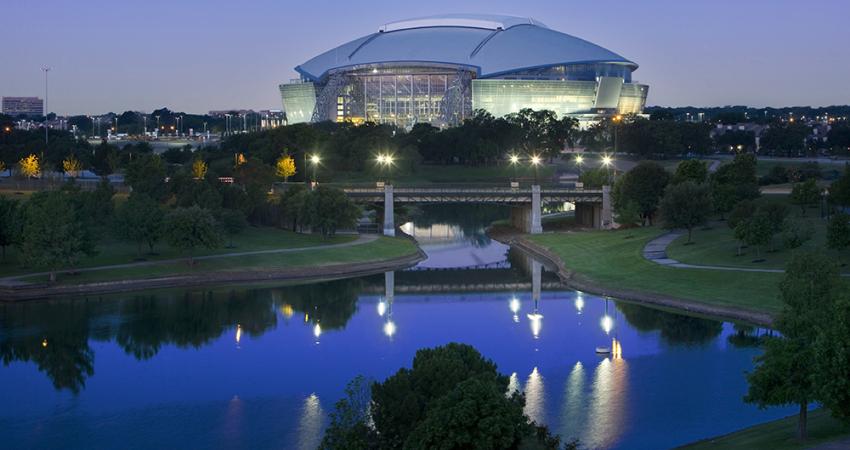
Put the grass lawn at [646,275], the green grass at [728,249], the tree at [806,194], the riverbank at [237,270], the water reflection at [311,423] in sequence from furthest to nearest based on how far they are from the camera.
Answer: the tree at [806,194] < the riverbank at [237,270] < the green grass at [728,249] < the grass lawn at [646,275] < the water reflection at [311,423]

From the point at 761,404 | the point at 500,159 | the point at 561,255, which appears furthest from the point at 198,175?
the point at 761,404

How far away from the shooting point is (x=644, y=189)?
97.5 m

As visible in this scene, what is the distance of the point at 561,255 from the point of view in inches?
3378

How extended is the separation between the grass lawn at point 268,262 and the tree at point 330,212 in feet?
9.74

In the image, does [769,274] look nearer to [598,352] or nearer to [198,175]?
[598,352]

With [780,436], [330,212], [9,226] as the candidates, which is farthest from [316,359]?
[330,212]

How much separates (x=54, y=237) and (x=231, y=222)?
1871 centimetres

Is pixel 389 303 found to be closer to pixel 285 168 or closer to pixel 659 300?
pixel 659 300

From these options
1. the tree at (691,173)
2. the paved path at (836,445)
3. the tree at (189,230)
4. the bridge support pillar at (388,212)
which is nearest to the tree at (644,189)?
the tree at (691,173)

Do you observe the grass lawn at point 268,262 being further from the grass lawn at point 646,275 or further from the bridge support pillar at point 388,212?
the grass lawn at point 646,275

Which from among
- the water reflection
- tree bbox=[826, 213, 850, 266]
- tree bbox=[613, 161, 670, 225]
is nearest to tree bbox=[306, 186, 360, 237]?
tree bbox=[613, 161, 670, 225]

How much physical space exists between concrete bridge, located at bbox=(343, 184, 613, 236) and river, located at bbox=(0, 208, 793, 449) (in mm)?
24285

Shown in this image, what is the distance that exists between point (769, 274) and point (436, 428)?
39.2m

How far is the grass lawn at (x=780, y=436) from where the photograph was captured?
107ft
